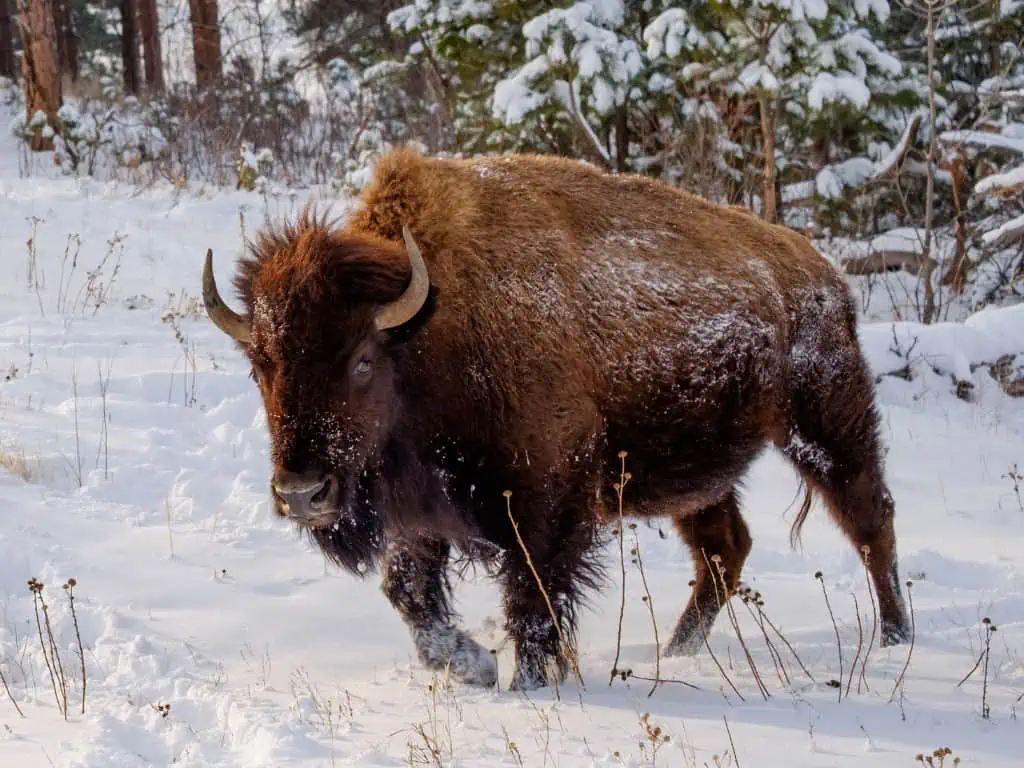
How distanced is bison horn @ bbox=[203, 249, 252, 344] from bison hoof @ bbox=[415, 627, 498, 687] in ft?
4.56

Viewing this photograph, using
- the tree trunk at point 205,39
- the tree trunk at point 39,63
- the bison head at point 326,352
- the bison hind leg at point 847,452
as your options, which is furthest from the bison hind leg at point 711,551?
the tree trunk at point 205,39

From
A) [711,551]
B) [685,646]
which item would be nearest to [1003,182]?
[711,551]

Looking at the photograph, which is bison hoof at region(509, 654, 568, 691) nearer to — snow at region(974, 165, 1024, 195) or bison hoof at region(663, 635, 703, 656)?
bison hoof at region(663, 635, 703, 656)

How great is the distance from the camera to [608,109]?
10555mm

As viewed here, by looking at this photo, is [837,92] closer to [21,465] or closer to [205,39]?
[21,465]

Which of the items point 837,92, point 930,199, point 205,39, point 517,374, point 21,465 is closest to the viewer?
point 517,374

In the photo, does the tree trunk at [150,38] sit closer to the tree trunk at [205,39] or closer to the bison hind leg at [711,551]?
the tree trunk at [205,39]

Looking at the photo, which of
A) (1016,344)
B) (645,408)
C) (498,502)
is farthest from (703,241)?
(1016,344)

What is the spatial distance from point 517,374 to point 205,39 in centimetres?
1699

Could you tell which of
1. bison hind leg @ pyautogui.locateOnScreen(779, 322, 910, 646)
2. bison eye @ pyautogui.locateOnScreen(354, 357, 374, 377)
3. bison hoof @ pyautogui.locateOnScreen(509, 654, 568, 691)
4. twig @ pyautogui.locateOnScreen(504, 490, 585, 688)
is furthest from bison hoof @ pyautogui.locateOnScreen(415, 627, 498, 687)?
bison hind leg @ pyautogui.locateOnScreen(779, 322, 910, 646)

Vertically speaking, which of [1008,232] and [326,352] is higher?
[326,352]

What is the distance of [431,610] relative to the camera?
182 inches

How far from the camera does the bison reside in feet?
13.4

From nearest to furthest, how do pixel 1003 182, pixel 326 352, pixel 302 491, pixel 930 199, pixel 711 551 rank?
pixel 302 491 → pixel 326 352 → pixel 711 551 → pixel 1003 182 → pixel 930 199
